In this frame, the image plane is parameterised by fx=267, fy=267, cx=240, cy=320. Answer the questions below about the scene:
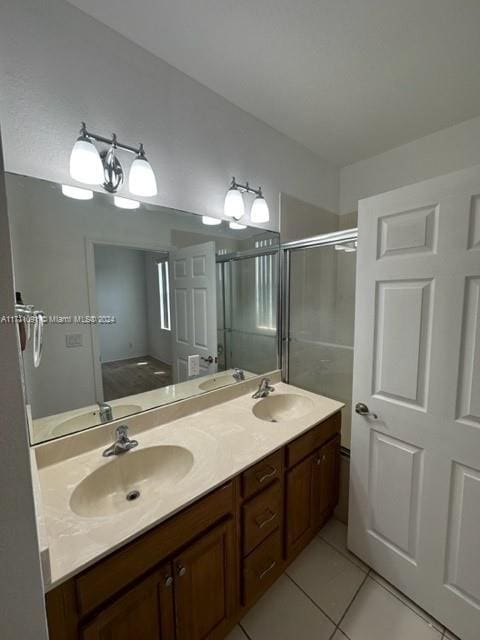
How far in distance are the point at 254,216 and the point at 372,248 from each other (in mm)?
769

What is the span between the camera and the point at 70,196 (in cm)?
111

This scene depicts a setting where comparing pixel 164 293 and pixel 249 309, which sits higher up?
pixel 164 293

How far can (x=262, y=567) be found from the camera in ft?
4.04

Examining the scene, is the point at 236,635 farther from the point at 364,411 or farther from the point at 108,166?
the point at 108,166

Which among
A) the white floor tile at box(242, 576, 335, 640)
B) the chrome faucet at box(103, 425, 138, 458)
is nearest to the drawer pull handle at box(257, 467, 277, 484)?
the chrome faucet at box(103, 425, 138, 458)

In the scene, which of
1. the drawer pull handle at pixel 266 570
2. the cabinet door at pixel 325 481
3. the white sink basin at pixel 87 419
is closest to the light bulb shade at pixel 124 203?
the white sink basin at pixel 87 419

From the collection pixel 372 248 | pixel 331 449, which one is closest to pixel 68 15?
pixel 372 248

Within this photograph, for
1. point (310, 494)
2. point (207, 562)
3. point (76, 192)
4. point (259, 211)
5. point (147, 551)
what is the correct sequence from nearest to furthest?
point (147, 551) < point (207, 562) < point (76, 192) < point (310, 494) < point (259, 211)

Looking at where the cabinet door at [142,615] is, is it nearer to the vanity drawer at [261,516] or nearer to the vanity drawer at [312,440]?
the vanity drawer at [261,516]

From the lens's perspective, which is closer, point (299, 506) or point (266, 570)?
point (266, 570)

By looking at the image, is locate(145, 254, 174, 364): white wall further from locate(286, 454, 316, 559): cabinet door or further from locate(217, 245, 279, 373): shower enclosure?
locate(286, 454, 316, 559): cabinet door

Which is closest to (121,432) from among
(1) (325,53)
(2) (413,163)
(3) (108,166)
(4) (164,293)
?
(4) (164,293)

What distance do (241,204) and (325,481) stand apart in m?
1.74

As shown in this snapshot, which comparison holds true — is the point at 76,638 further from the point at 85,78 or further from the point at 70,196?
the point at 85,78
